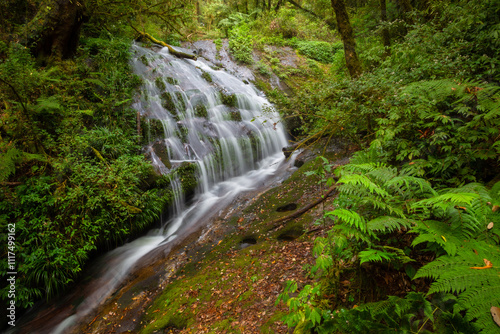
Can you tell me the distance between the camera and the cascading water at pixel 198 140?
6.70 metres

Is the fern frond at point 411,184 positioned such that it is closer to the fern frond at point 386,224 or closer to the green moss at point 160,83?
the fern frond at point 386,224

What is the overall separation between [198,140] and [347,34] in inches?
251

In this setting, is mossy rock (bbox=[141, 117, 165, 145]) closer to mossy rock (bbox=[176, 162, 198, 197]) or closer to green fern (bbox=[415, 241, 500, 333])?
mossy rock (bbox=[176, 162, 198, 197])

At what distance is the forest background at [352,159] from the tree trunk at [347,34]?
4 cm

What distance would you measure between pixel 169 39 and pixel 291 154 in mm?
11341

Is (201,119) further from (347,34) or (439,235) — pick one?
(439,235)

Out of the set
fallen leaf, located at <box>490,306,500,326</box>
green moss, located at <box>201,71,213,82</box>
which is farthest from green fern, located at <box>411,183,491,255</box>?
green moss, located at <box>201,71,213,82</box>

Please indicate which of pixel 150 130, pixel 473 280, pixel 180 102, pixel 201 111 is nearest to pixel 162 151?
pixel 150 130

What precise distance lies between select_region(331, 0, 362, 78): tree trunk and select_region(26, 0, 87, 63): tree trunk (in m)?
7.53

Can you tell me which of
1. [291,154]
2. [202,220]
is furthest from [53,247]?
[291,154]

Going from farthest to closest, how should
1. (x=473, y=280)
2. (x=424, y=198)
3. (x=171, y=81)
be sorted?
(x=171, y=81) < (x=424, y=198) < (x=473, y=280)

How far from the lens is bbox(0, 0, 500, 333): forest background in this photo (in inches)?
70.1

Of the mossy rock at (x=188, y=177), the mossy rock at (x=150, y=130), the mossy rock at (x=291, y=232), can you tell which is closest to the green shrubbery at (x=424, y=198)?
the mossy rock at (x=291, y=232)

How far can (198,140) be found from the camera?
997 cm
